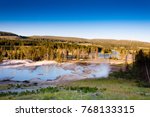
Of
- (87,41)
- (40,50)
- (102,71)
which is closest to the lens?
(40,50)

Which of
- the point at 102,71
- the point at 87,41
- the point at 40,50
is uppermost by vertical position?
the point at 87,41

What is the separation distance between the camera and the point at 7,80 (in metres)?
23.3

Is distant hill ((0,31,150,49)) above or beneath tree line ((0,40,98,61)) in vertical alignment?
above

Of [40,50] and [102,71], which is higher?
[40,50]

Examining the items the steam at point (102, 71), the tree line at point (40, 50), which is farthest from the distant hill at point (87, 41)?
the steam at point (102, 71)

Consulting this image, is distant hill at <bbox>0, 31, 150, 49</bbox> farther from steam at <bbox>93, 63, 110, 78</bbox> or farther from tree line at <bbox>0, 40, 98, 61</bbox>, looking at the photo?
steam at <bbox>93, 63, 110, 78</bbox>

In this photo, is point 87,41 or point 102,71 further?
point 102,71

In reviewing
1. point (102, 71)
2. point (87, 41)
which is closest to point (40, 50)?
point (87, 41)

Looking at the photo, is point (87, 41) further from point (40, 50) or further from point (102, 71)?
point (40, 50)

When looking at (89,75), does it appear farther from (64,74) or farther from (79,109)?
(79,109)

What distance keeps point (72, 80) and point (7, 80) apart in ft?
15.4

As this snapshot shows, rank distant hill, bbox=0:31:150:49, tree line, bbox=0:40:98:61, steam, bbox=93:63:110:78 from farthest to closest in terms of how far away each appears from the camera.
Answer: steam, bbox=93:63:110:78, tree line, bbox=0:40:98:61, distant hill, bbox=0:31:150:49

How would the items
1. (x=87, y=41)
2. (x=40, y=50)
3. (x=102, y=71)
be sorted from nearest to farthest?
(x=40, y=50)
(x=87, y=41)
(x=102, y=71)

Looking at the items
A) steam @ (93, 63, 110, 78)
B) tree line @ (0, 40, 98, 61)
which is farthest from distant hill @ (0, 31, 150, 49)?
steam @ (93, 63, 110, 78)
